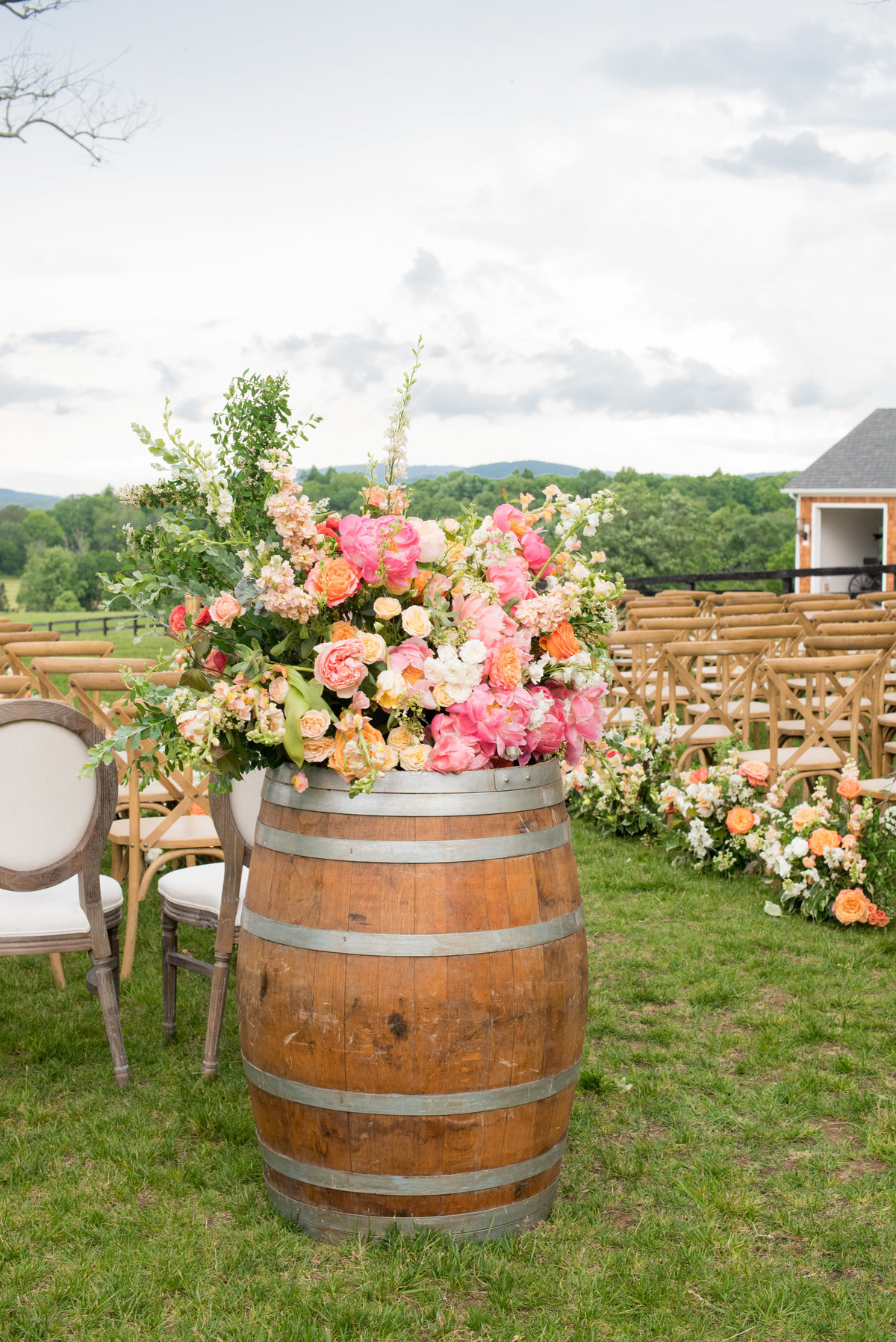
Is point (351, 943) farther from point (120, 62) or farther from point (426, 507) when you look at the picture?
point (120, 62)

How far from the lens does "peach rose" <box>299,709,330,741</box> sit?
2369 millimetres

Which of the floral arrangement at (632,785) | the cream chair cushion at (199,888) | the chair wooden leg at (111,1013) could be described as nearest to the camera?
the chair wooden leg at (111,1013)

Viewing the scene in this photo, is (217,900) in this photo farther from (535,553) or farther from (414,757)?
(535,553)

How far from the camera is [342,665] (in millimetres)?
2363

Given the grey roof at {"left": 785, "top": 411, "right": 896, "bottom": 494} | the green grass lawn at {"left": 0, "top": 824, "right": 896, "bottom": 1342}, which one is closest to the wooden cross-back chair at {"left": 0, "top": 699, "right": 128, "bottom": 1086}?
the green grass lawn at {"left": 0, "top": 824, "right": 896, "bottom": 1342}

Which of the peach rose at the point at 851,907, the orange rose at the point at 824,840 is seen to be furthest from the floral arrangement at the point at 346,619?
the orange rose at the point at 824,840

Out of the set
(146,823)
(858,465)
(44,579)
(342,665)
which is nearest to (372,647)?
(342,665)

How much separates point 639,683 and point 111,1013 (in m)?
4.32

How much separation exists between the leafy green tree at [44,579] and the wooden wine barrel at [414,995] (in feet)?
90.3

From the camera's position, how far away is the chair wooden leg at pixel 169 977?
375 centimetres

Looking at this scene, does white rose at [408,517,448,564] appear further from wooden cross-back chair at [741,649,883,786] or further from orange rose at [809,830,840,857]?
wooden cross-back chair at [741,649,883,786]

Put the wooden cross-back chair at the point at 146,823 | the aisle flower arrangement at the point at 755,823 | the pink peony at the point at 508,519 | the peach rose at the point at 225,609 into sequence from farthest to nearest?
the aisle flower arrangement at the point at 755,823
the wooden cross-back chair at the point at 146,823
the pink peony at the point at 508,519
the peach rose at the point at 225,609

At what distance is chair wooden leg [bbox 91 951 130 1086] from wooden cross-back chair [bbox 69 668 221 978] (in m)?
0.78

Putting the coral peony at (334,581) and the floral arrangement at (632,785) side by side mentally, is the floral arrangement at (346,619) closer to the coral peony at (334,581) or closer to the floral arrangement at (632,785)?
the coral peony at (334,581)
